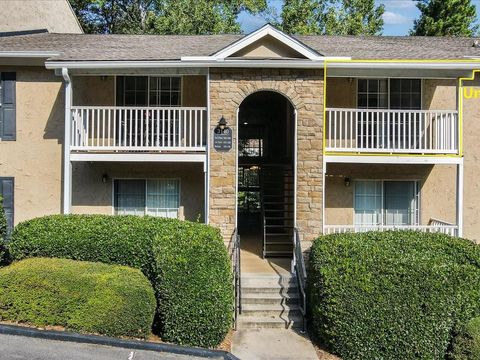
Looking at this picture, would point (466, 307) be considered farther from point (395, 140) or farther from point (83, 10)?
point (83, 10)

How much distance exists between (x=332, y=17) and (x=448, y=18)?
6.85 meters

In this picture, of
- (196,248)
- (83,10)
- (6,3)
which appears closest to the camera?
(196,248)

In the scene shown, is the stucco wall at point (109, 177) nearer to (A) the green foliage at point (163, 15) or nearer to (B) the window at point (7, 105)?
(B) the window at point (7, 105)

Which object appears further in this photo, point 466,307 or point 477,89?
point 477,89

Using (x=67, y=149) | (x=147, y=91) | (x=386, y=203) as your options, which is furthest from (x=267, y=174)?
(x=67, y=149)

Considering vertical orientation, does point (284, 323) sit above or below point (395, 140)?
below

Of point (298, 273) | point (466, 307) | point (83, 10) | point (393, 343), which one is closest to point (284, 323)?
point (298, 273)

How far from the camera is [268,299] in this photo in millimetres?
9227

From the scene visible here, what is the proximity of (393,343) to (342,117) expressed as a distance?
6.46 m

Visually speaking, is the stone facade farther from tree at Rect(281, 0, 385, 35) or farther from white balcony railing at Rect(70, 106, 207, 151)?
tree at Rect(281, 0, 385, 35)

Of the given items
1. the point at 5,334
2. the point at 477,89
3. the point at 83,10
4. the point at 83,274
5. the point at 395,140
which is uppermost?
the point at 83,10

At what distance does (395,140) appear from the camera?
11.9 metres

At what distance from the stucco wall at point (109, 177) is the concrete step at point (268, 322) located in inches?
151

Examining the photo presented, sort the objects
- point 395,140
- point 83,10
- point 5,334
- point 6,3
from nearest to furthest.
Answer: point 5,334, point 395,140, point 6,3, point 83,10
